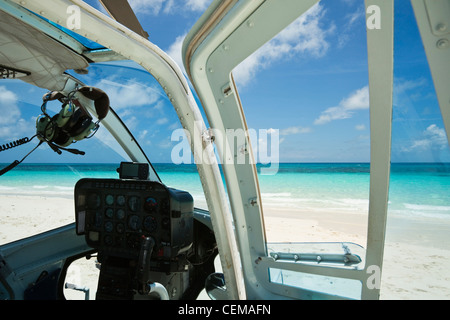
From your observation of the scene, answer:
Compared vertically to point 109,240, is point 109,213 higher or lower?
higher

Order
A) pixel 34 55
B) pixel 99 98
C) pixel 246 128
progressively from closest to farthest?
1. pixel 246 128
2. pixel 34 55
3. pixel 99 98

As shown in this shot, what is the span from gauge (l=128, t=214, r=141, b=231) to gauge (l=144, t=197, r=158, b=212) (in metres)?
0.13

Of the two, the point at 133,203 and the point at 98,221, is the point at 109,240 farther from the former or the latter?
the point at 133,203

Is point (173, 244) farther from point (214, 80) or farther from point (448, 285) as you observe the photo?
point (448, 285)

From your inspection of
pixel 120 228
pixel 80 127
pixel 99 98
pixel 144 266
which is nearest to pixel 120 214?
pixel 120 228

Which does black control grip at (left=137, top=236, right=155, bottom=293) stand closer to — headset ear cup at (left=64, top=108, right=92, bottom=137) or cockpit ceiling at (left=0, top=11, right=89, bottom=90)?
headset ear cup at (left=64, top=108, right=92, bottom=137)

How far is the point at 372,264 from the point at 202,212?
1.39m

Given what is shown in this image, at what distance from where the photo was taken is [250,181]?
155cm

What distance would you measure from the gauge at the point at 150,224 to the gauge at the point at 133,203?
128 millimetres

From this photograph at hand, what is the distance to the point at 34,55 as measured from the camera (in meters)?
1.78

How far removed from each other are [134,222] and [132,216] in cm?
5

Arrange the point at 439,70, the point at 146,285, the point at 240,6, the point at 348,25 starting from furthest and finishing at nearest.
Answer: the point at 146,285 < the point at 348,25 < the point at 240,6 < the point at 439,70

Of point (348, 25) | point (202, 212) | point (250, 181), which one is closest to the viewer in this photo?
point (348, 25)
